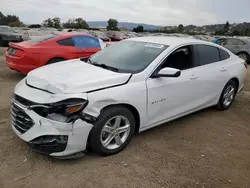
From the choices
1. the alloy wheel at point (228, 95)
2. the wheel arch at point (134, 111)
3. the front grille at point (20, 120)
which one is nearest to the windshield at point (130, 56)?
the wheel arch at point (134, 111)

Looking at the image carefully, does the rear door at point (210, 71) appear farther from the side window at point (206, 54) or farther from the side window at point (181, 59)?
the side window at point (181, 59)

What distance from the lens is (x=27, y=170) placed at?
2895 mm

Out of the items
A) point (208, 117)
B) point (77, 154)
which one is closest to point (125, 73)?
point (77, 154)

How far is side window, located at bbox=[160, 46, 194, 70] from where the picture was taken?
12.5 feet

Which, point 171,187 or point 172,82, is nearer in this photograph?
point 171,187

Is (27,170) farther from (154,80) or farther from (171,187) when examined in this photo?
(154,80)

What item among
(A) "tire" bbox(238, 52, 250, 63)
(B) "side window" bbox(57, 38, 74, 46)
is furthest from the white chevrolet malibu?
(A) "tire" bbox(238, 52, 250, 63)

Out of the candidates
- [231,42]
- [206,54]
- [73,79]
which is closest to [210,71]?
Result: [206,54]

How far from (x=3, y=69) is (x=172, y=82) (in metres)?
6.67

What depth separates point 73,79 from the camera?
312cm

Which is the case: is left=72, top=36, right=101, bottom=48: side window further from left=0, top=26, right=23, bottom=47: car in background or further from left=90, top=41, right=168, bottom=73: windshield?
left=0, top=26, right=23, bottom=47: car in background

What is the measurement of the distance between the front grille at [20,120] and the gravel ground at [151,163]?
0.40 m

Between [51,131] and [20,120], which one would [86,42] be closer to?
[20,120]

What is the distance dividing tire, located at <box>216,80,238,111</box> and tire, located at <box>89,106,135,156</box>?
2.47m
